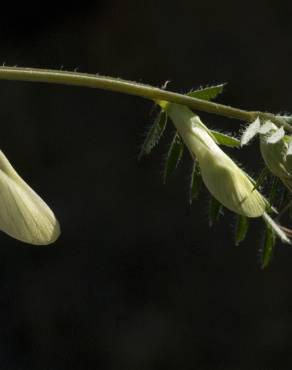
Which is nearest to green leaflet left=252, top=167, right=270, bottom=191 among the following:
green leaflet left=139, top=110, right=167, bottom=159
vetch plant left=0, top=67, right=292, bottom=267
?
vetch plant left=0, top=67, right=292, bottom=267

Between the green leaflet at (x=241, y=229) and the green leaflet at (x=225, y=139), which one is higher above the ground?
the green leaflet at (x=225, y=139)

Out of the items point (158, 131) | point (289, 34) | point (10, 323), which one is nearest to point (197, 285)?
point (10, 323)

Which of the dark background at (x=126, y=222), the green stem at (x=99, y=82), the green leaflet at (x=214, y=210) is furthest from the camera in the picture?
the dark background at (x=126, y=222)

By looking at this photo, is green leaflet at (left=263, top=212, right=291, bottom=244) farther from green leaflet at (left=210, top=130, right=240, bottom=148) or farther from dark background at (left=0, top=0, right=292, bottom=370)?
dark background at (left=0, top=0, right=292, bottom=370)

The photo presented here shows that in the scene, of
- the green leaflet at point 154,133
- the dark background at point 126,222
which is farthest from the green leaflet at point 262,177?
the dark background at point 126,222

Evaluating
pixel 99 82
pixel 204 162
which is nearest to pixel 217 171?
pixel 204 162

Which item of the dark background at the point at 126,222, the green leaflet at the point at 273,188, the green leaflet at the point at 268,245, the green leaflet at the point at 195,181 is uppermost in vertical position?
the green leaflet at the point at 273,188

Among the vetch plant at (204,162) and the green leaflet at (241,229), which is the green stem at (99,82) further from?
the green leaflet at (241,229)
